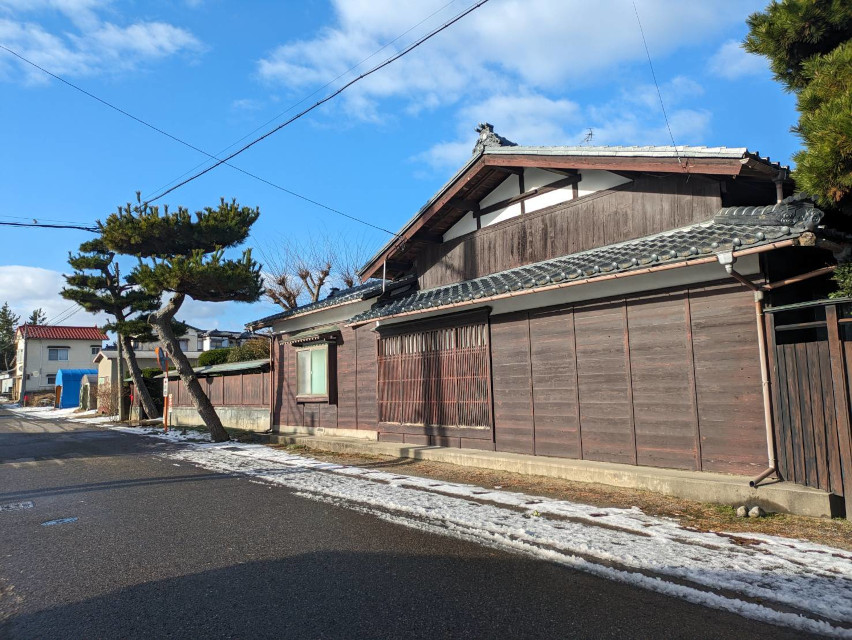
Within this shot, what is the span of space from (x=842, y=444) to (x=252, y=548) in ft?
18.8

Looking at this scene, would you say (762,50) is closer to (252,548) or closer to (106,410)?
(252,548)

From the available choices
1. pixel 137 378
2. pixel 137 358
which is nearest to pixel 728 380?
pixel 137 378

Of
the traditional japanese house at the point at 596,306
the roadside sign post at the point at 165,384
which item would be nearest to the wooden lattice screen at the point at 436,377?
the traditional japanese house at the point at 596,306

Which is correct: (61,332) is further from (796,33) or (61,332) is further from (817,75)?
(817,75)

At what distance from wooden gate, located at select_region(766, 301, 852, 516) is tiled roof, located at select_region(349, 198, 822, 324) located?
2.88 ft

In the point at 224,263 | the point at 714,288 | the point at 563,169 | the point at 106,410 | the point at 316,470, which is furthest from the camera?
the point at 106,410

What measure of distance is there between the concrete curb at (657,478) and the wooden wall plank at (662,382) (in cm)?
28

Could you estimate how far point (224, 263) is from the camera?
47.8 feet

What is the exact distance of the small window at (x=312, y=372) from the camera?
14367mm

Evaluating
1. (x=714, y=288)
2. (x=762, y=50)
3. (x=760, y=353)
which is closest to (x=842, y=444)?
(x=760, y=353)

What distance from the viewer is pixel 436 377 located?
11.1 meters

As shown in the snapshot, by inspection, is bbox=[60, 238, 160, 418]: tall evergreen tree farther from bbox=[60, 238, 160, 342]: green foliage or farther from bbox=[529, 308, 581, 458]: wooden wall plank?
bbox=[529, 308, 581, 458]: wooden wall plank

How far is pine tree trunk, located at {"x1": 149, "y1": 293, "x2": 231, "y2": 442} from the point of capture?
52.0 feet

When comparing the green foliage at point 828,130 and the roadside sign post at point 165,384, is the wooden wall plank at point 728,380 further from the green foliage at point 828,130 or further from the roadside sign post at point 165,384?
the roadside sign post at point 165,384
